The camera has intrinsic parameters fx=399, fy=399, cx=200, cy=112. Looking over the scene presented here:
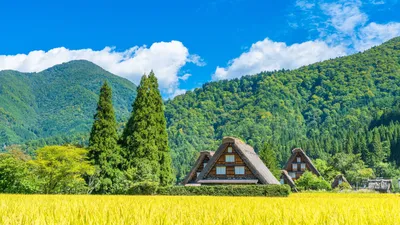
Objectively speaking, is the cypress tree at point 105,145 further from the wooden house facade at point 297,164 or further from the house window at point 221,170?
the wooden house facade at point 297,164

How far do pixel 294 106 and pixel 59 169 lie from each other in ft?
515

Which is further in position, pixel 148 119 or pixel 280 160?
pixel 280 160

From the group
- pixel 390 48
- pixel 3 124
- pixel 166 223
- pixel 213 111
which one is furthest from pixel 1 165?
pixel 390 48

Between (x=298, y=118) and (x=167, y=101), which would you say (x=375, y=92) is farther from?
(x=167, y=101)

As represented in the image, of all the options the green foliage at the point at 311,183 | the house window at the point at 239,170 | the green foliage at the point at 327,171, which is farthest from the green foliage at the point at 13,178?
the green foliage at the point at 327,171

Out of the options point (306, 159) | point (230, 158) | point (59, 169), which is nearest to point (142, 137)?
point (230, 158)

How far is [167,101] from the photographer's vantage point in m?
177

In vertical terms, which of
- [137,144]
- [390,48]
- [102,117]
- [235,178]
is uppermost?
[390,48]

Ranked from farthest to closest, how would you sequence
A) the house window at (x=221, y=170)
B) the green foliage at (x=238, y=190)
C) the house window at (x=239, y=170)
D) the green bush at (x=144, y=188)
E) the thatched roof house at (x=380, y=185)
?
the thatched roof house at (x=380, y=185) → the house window at (x=221, y=170) → the house window at (x=239, y=170) → the green bush at (x=144, y=188) → the green foliage at (x=238, y=190)

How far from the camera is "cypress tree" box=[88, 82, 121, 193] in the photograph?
117 ft

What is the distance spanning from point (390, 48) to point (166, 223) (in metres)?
215

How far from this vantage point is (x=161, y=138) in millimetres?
40281

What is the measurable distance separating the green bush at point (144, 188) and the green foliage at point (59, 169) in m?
3.65

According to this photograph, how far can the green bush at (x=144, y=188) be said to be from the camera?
1212 inches
